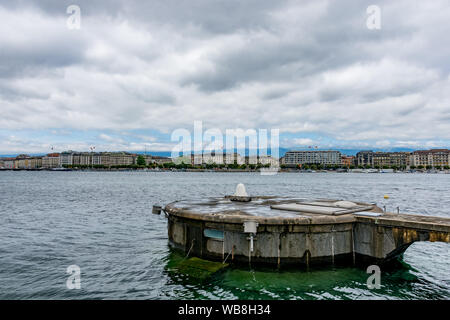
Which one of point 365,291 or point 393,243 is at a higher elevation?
point 393,243

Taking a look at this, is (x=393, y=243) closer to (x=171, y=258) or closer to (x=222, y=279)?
(x=222, y=279)

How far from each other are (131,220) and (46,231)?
627 cm

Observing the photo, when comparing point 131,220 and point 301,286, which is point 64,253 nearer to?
point 131,220

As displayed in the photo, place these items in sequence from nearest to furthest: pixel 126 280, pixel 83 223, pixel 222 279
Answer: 1. pixel 222 279
2. pixel 126 280
3. pixel 83 223

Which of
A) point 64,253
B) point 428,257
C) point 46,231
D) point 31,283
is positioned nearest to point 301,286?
point 428,257

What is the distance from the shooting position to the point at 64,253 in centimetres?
1638

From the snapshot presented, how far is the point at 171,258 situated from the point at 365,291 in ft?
25.4
